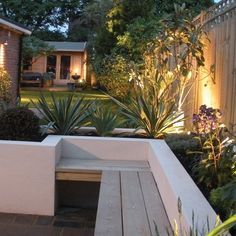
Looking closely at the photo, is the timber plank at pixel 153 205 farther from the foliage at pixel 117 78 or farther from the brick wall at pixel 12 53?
the brick wall at pixel 12 53

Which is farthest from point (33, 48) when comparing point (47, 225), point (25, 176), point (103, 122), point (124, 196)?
point (124, 196)

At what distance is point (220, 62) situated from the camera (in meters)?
5.89

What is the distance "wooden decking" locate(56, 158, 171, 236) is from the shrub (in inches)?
22.0

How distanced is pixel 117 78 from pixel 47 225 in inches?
424

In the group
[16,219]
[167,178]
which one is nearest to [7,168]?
[16,219]

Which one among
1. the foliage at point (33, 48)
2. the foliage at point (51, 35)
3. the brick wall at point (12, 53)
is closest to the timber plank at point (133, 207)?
the brick wall at point (12, 53)

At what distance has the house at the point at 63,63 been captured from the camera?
35312 millimetres

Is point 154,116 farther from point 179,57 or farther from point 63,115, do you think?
point 179,57

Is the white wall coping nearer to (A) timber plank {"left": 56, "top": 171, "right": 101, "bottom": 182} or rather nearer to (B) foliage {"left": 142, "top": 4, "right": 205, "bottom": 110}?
(A) timber plank {"left": 56, "top": 171, "right": 101, "bottom": 182}

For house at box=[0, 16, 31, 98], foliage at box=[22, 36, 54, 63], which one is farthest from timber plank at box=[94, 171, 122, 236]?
foliage at box=[22, 36, 54, 63]

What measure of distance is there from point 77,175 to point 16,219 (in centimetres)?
77

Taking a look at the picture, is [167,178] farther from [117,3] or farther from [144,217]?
[117,3]

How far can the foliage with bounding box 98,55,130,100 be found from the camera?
14648mm

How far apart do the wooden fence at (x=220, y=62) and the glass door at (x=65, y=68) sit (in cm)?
2873
